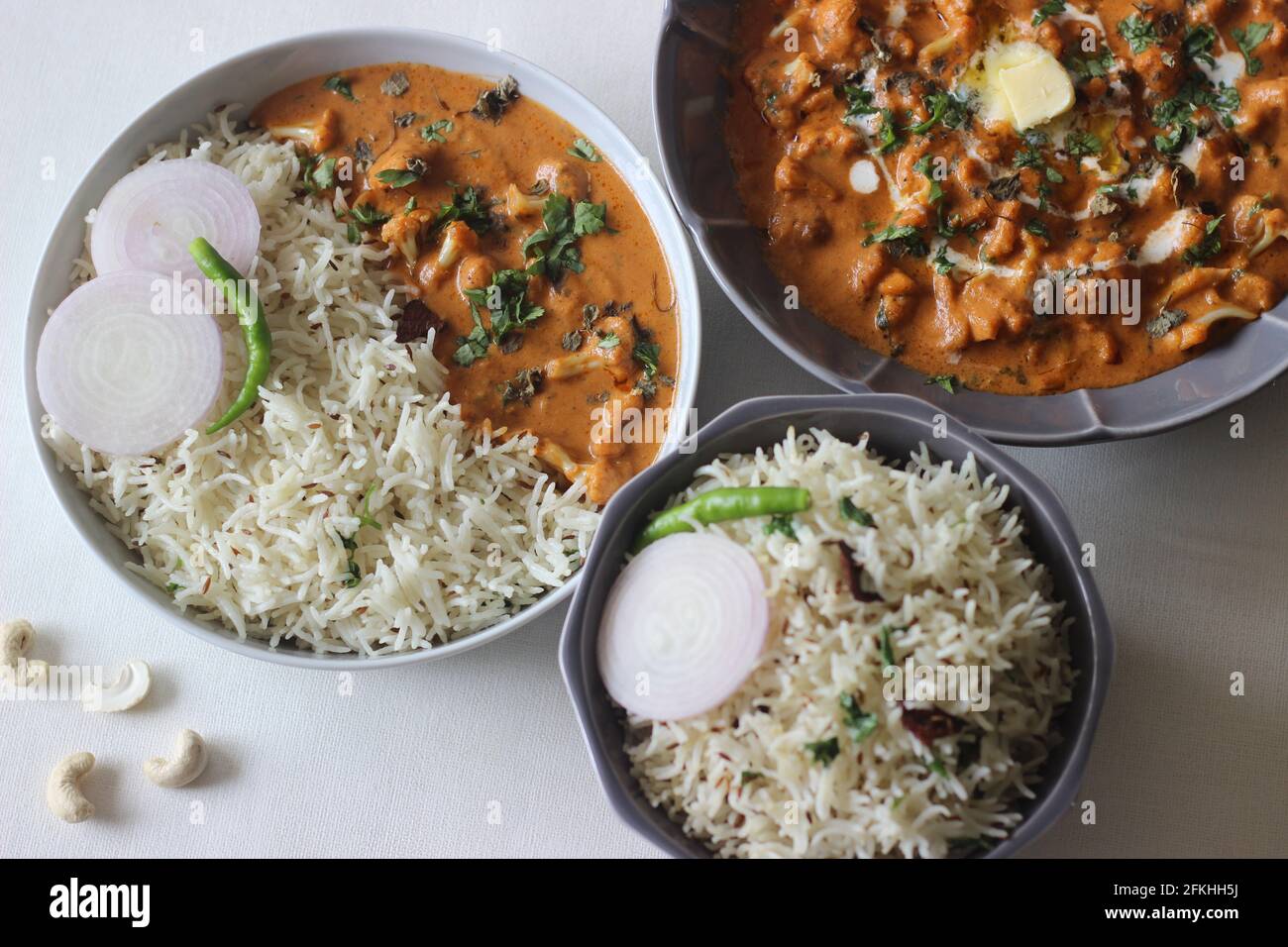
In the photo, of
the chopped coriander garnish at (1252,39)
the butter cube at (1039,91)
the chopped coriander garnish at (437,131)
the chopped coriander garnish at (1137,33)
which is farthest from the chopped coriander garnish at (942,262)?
the chopped coriander garnish at (437,131)

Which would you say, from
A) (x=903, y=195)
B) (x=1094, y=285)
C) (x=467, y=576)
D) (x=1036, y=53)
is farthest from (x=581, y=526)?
(x=1036, y=53)

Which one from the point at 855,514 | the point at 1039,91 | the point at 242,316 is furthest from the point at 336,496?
the point at 1039,91

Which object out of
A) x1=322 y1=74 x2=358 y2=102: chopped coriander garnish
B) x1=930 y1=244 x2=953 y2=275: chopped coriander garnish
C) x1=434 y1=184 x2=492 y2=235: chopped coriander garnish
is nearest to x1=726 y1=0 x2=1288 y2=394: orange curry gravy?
x1=930 y1=244 x2=953 y2=275: chopped coriander garnish

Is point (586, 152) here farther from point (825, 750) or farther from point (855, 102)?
point (825, 750)

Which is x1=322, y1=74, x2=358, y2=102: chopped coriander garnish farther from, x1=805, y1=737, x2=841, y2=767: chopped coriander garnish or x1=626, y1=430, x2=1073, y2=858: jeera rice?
x1=805, y1=737, x2=841, y2=767: chopped coriander garnish

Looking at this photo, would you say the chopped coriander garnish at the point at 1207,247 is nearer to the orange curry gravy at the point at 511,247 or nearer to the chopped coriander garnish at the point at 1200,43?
the chopped coriander garnish at the point at 1200,43
